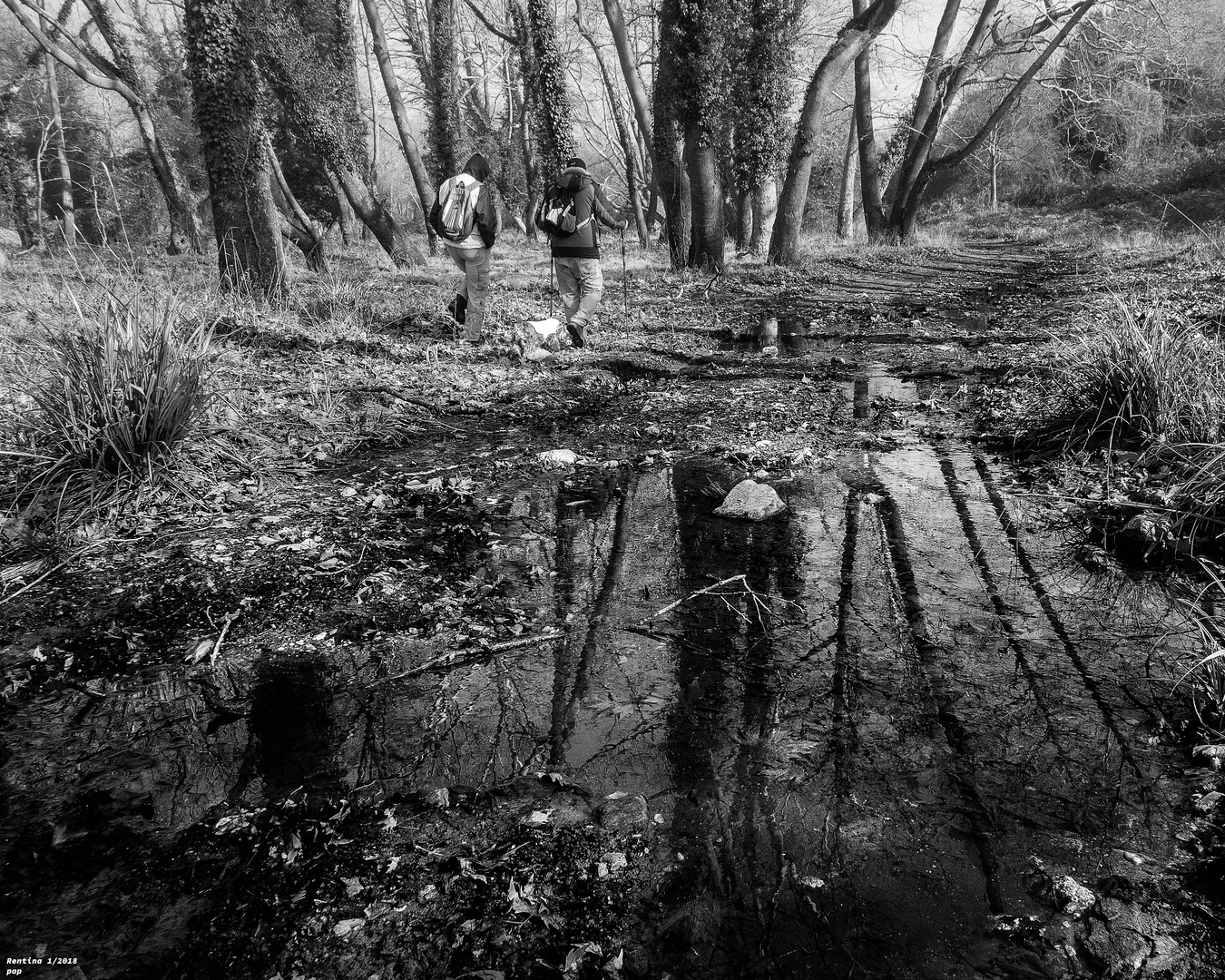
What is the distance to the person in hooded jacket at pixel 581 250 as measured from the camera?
762cm

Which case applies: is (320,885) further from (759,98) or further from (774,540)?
(759,98)

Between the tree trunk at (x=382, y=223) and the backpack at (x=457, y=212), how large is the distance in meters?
8.13

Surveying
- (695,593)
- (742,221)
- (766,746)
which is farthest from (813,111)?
(766,746)

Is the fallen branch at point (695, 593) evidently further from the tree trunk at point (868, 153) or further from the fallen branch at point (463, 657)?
the tree trunk at point (868, 153)

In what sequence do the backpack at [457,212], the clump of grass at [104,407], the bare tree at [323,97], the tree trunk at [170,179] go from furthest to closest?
the tree trunk at [170,179]
the bare tree at [323,97]
the backpack at [457,212]
the clump of grass at [104,407]

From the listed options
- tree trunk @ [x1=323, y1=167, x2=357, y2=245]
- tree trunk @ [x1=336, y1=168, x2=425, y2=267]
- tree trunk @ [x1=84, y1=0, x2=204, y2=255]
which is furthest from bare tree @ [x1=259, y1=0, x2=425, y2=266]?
tree trunk @ [x1=84, y1=0, x2=204, y2=255]

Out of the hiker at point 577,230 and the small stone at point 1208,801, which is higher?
the hiker at point 577,230

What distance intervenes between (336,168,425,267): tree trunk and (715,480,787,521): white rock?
1282cm

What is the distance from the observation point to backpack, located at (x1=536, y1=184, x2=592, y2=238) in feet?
25.0

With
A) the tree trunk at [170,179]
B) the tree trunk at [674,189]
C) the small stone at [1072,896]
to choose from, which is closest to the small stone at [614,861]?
the small stone at [1072,896]

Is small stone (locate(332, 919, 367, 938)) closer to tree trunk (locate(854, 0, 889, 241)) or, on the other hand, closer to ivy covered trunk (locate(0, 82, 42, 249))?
tree trunk (locate(854, 0, 889, 241))

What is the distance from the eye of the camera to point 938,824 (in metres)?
1.89

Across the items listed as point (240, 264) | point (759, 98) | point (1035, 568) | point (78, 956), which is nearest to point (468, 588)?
point (78, 956)

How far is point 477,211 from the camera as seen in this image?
739cm
